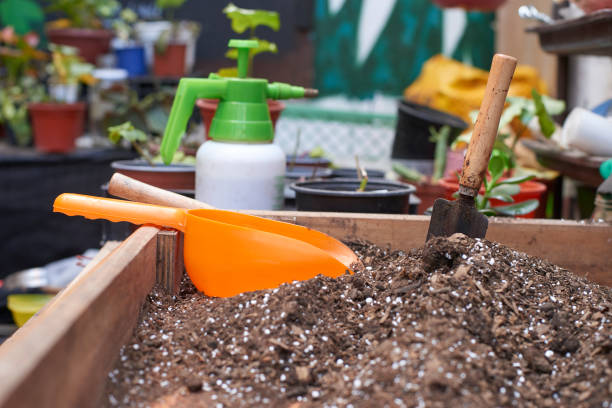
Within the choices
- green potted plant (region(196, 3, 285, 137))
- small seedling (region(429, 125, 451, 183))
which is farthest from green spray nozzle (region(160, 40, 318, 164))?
small seedling (region(429, 125, 451, 183))

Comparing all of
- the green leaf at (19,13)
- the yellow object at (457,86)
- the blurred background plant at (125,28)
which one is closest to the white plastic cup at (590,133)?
the yellow object at (457,86)

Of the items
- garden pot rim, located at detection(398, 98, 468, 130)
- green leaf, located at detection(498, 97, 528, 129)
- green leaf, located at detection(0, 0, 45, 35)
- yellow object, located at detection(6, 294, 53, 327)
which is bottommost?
yellow object, located at detection(6, 294, 53, 327)

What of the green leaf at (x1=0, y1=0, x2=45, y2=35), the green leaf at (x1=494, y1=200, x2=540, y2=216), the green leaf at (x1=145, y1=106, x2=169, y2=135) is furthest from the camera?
the green leaf at (x1=0, y1=0, x2=45, y2=35)

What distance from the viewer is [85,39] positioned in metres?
3.31

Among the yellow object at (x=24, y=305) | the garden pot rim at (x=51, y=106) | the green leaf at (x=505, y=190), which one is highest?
the green leaf at (x=505, y=190)

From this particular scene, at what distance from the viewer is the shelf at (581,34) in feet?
4.22

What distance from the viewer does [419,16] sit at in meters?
3.62

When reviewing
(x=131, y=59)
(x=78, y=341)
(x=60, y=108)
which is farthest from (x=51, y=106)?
(x=78, y=341)

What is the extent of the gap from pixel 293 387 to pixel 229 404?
6cm

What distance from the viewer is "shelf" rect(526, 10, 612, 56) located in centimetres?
129

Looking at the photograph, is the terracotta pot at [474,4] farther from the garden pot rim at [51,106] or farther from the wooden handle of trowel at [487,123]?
the wooden handle of trowel at [487,123]

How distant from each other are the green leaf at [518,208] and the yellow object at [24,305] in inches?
33.8

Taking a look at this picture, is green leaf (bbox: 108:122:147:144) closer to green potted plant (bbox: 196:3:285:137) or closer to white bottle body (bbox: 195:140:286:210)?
green potted plant (bbox: 196:3:285:137)

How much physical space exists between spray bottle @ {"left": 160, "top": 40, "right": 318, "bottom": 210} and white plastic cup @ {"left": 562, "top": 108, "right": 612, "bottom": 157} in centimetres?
63
